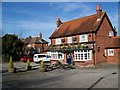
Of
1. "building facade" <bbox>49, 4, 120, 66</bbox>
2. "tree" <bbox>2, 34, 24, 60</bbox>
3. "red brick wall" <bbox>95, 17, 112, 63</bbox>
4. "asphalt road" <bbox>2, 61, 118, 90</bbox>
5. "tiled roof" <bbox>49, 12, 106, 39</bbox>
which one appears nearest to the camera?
"asphalt road" <bbox>2, 61, 118, 90</bbox>

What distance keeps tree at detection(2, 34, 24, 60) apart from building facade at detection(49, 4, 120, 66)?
16.6 meters

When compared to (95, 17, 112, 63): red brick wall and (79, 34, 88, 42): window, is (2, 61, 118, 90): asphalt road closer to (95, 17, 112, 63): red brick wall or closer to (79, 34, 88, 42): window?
(95, 17, 112, 63): red brick wall

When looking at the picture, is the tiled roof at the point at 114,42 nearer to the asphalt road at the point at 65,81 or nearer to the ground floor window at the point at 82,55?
the ground floor window at the point at 82,55

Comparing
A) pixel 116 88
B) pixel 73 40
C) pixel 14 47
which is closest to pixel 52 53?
pixel 73 40

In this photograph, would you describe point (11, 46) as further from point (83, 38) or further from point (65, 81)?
point (65, 81)

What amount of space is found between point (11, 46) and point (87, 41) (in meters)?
26.5

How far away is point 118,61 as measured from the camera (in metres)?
33.9

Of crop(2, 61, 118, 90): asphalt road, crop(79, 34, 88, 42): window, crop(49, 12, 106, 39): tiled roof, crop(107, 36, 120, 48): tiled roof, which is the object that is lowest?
crop(2, 61, 118, 90): asphalt road

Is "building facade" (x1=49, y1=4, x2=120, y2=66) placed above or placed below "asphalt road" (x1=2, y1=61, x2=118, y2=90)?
above

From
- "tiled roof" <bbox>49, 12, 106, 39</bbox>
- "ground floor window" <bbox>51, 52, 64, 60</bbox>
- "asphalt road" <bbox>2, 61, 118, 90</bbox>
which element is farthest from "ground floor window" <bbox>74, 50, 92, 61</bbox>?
"asphalt road" <bbox>2, 61, 118, 90</bbox>

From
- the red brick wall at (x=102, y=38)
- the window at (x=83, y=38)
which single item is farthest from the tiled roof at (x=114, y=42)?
the window at (x=83, y=38)

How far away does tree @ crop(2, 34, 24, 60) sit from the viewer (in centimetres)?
5362

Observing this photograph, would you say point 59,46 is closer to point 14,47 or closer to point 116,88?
point 14,47

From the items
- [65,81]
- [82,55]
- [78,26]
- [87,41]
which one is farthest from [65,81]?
[78,26]
